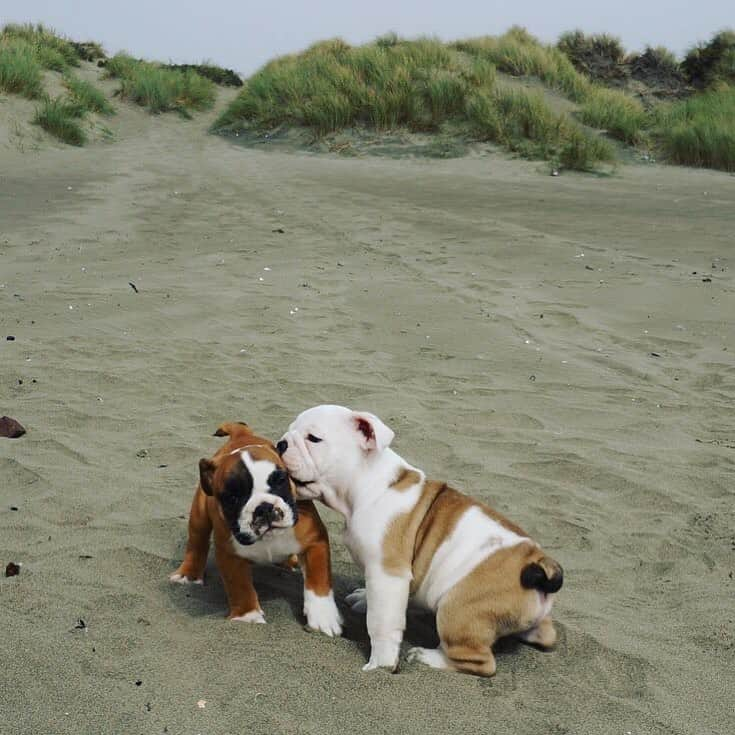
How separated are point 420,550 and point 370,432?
0.51m

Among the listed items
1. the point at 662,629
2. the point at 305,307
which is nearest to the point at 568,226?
the point at 305,307

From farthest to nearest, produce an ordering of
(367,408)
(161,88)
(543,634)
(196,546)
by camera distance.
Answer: (161,88) → (367,408) → (196,546) → (543,634)

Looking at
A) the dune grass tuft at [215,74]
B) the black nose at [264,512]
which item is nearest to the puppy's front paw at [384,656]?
the black nose at [264,512]

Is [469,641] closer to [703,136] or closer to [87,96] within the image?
[703,136]

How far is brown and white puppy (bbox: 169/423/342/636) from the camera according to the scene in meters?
3.70

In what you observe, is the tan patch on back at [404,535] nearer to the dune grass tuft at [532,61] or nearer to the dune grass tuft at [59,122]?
the dune grass tuft at [59,122]

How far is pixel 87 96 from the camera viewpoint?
2422cm

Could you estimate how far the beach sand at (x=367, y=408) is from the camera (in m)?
3.47

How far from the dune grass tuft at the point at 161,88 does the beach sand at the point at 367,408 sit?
1263 centimetres

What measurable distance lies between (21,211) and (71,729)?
11.1 meters

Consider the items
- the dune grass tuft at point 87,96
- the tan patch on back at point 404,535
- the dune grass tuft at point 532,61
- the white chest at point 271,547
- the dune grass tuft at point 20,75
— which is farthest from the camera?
the dune grass tuft at point 532,61

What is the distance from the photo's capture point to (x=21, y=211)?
13.0 m

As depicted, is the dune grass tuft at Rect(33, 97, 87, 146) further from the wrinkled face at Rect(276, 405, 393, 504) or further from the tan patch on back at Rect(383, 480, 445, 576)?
the tan patch on back at Rect(383, 480, 445, 576)

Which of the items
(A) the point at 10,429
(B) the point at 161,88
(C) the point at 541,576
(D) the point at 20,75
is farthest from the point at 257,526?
(B) the point at 161,88
